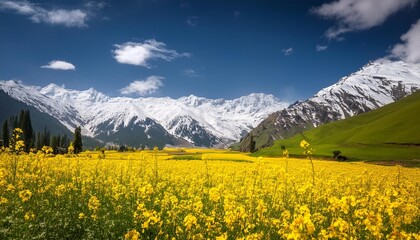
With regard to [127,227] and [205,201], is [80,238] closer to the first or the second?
[127,227]

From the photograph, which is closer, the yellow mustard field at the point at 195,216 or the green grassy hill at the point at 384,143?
the yellow mustard field at the point at 195,216

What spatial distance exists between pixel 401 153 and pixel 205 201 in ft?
307

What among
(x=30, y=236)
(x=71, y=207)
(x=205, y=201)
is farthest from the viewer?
(x=205, y=201)

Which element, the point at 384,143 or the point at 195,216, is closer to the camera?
the point at 195,216

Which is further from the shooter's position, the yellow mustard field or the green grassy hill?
the green grassy hill

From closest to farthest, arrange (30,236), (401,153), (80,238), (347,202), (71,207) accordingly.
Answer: (347,202) → (30,236) → (80,238) → (71,207) → (401,153)

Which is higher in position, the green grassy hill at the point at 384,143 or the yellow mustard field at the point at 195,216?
the green grassy hill at the point at 384,143

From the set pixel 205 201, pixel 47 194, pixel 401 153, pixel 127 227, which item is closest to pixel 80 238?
pixel 127 227

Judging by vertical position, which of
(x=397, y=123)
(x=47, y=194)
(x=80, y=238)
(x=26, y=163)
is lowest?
(x=80, y=238)

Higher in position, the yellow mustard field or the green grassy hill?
the green grassy hill

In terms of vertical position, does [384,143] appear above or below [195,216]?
above

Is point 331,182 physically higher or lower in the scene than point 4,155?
lower

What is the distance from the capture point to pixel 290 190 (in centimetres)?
1811

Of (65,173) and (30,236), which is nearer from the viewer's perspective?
(30,236)
